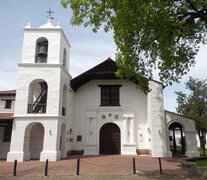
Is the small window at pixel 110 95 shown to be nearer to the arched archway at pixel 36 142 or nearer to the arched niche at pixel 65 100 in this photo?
the arched niche at pixel 65 100

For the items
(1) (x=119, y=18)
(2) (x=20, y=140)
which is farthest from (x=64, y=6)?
(2) (x=20, y=140)

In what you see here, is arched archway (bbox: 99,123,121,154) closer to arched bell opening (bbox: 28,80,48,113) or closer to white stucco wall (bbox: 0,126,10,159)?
arched bell opening (bbox: 28,80,48,113)

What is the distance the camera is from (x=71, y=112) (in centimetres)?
1828

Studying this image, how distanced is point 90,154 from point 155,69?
9715mm

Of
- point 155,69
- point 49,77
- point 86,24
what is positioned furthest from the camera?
point 49,77

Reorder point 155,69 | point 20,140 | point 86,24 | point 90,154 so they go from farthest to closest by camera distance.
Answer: point 90,154
point 20,140
point 155,69
point 86,24

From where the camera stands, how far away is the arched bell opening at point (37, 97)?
51.2ft

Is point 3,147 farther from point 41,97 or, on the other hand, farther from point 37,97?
point 41,97

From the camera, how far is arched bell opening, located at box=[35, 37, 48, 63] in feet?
53.1

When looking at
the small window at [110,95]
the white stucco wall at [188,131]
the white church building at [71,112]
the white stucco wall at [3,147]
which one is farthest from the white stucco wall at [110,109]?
the white stucco wall at [3,147]

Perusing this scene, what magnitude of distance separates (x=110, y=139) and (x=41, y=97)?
23.7 ft

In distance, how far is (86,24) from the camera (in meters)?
10.9

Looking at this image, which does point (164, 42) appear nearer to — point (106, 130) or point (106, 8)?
point (106, 8)

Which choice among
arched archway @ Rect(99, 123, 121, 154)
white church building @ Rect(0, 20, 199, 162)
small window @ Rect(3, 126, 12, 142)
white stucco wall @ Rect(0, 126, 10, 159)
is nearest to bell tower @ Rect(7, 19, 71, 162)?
white church building @ Rect(0, 20, 199, 162)
